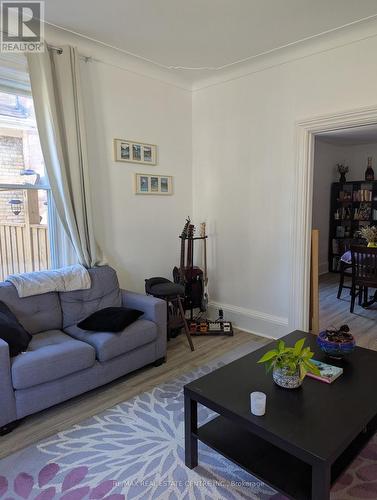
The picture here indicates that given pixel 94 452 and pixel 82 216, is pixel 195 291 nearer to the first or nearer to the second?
pixel 82 216

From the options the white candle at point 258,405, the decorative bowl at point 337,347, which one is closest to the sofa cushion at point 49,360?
the white candle at point 258,405

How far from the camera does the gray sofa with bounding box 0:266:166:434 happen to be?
2.09 meters

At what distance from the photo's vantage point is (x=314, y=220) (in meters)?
6.56

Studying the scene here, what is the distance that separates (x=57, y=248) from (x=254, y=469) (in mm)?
2336

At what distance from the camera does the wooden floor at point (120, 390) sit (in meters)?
2.10

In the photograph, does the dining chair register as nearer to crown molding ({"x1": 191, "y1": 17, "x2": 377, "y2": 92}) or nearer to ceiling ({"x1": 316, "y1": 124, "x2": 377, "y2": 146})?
ceiling ({"x1": 316, "y1": 124, "x2": 377, "y2": 146})

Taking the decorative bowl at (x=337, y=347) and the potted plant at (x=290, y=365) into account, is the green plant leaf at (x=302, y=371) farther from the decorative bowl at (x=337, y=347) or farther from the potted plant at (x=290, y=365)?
the decorative bowl at (x=337, y=347)

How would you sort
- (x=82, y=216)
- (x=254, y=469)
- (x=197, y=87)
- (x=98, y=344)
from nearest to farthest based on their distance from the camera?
(x=254, y=469) → (x=98, y=344) → (x=82, y=216) → (x=197, y=87)

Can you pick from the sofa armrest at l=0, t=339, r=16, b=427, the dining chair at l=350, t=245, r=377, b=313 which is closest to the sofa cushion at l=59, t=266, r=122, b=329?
the sofa armrest at l=0, t=339, r=16, b=427

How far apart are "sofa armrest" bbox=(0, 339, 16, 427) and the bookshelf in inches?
231

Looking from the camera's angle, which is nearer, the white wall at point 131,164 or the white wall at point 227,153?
the white wall at point 227,153

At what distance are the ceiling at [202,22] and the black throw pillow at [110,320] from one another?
2223mm

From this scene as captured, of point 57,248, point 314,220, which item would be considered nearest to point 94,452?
point 57,248

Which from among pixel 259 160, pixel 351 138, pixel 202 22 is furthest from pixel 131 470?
pixel 351 138
